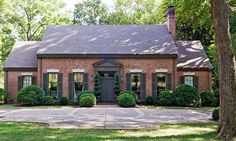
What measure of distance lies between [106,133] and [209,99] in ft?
62.9

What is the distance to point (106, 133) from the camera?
14.5 m

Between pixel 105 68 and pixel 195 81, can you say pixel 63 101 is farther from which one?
pixel 195 81

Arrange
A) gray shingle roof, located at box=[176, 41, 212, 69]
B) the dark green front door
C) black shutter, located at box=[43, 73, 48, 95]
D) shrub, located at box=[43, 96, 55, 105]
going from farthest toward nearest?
gray shingle roof, located at box=[176, 41, 212, 69] < the dark green front door < black shutter, located at box=[43, 73, 48, 95] < shrub, located at box=[43, 96, 55, 105]

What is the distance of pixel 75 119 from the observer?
19.5 m

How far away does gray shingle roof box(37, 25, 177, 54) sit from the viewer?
111 ft

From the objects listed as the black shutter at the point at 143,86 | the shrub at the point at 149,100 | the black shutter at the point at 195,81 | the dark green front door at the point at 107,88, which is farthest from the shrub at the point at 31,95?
the black shutter at the point at 195,81

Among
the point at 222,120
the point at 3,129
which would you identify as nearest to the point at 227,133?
the point at 222,120

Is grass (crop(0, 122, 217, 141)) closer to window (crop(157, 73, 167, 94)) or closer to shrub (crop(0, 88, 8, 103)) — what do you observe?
window (crop(157, 73, 167, 94))

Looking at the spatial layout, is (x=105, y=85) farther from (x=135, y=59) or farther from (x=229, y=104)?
(x=229, y=104)

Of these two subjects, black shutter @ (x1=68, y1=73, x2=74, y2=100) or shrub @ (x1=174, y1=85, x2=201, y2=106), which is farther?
black shutter @ (x1=68, y1=73, x2=74, y2=100)

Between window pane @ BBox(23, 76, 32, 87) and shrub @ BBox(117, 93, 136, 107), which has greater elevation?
window pane @ BBox(23, 76, 32, 87)

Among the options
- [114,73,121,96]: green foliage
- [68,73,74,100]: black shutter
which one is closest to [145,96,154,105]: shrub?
[114,73,121,96]: green foliage

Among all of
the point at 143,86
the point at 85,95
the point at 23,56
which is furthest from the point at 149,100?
the point at 23,56

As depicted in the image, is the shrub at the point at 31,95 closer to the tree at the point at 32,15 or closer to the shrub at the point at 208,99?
the shrub at the point at 208,99
